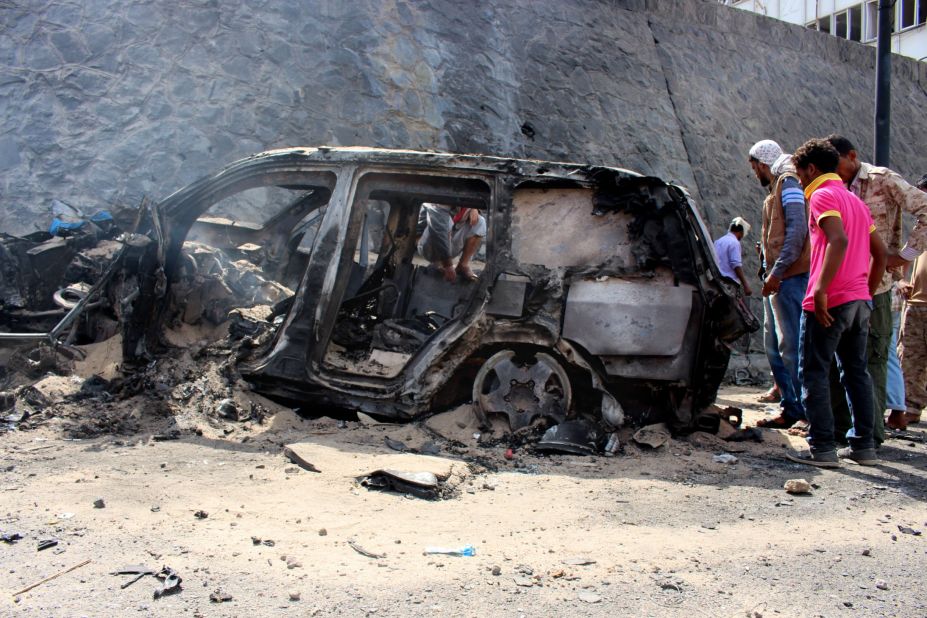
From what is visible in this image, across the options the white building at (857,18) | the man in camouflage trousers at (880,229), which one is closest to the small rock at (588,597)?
the man in camouflage trousers at (880,229)

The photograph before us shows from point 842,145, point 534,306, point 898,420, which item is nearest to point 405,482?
point 534,306

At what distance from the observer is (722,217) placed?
12977mm

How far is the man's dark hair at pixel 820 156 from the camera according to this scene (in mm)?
4434

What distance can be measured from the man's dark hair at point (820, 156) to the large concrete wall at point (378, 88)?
6.56 m

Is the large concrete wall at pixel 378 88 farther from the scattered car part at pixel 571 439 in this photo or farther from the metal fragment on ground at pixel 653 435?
the metal fragment on ground at pixel 653 435

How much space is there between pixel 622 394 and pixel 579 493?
1.09m

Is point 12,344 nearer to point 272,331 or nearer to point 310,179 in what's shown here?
point 272,331

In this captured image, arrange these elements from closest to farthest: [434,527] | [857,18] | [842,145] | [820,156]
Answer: [434,527] < [820,156] < [842,145] < [857,18]

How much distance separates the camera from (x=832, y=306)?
4316mm

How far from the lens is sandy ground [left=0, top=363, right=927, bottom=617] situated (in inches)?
102

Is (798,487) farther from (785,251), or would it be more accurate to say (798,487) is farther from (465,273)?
(465,273)

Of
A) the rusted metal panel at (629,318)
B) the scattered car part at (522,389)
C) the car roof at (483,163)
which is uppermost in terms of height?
the car roof at (483,163)

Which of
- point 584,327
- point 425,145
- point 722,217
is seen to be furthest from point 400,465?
point 722,217

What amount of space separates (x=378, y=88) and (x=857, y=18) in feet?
85.4
